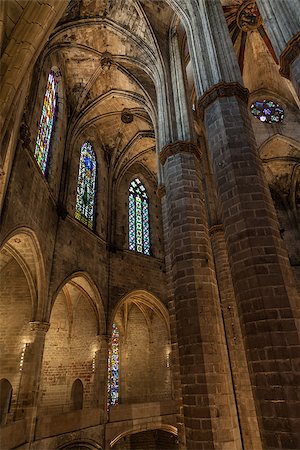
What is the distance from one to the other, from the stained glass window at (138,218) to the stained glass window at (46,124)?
634cm

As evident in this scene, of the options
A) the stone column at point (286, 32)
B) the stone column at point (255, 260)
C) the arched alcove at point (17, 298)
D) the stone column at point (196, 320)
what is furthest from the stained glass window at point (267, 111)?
the arched alcove at point (17, 298)

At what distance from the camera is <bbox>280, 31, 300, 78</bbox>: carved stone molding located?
5.75 m

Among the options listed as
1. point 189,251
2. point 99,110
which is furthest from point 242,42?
point 189,251

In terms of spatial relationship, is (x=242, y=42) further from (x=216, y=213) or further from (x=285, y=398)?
(x=285, y=398)

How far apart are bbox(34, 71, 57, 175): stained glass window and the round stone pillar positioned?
22.3ft

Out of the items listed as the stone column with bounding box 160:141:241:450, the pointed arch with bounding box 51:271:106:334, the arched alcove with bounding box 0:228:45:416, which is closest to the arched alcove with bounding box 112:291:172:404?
the pointed arch with bounding box 51:271:106:334

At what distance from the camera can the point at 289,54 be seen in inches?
230

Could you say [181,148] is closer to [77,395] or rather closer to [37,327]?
[37,327]

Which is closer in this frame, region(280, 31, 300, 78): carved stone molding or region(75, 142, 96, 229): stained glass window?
region(280, 31, 300, 78): carved stone molding

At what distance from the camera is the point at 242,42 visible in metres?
14.8

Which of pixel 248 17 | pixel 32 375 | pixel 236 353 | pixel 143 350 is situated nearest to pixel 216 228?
pixel 236 353

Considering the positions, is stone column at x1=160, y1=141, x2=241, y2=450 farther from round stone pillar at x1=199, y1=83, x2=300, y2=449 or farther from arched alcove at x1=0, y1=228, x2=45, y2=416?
arched alcove at x1=0, y1=228, x2=45, y2=416

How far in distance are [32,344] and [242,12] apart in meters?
15.2

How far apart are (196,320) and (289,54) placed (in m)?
5.41
